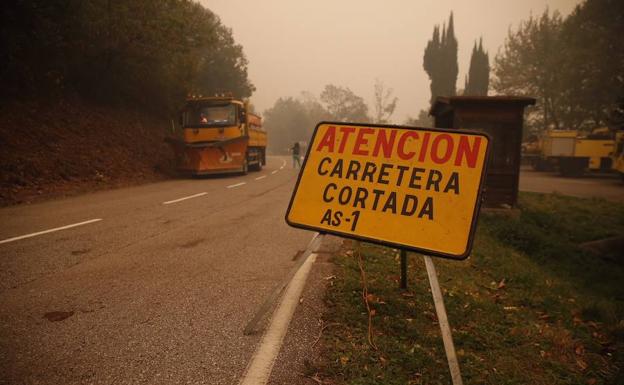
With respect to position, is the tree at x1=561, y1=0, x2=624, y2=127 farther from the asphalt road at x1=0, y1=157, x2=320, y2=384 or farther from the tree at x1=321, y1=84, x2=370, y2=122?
the tree at x1=321, y1=84, x2=370, y2=122

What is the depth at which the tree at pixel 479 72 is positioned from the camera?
172ft

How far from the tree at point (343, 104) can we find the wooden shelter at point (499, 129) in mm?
78479

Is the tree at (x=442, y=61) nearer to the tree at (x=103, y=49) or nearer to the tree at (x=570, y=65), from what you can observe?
the tree at (x=570, y=65)

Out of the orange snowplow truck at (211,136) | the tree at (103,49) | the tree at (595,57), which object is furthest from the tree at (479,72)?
the orange snowplow truck at (211,136)

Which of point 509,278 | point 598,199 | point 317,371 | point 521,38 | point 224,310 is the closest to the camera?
point 317,371

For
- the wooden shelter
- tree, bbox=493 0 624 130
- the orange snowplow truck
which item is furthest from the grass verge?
tree, bbox=493 0 624 130

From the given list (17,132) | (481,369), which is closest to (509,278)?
(481,369)

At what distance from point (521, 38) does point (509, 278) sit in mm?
44194

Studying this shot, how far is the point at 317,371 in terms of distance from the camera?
7.38ft

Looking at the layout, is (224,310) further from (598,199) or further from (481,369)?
(598,199)

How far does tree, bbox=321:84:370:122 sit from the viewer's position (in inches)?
3406

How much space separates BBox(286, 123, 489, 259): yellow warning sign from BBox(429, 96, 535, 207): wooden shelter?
704 centimetres

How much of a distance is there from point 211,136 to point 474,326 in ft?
43.2

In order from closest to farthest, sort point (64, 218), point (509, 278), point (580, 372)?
1. point (580, 372)
2. point (509, 278)
3. point (64, 218)
